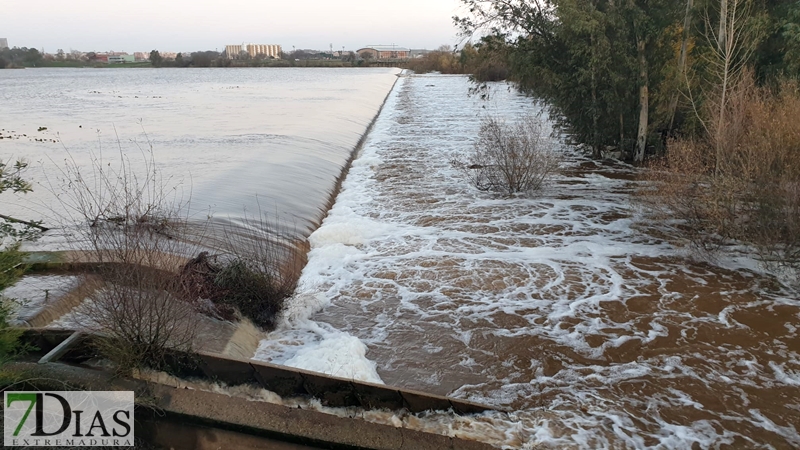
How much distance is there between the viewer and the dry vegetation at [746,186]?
882cm

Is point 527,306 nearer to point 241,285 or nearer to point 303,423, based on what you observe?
point 241,285

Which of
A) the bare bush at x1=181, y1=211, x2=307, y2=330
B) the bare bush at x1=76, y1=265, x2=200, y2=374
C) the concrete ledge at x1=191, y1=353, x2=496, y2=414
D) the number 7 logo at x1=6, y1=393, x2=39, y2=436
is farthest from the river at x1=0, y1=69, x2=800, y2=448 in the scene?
the number 7 logo at x1=6, y1=393, x2=39, y2=436

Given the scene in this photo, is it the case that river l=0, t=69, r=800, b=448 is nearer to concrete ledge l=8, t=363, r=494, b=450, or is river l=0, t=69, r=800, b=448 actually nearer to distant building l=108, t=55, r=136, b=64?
concrete ledge l=8, t=363, r=494, b=450

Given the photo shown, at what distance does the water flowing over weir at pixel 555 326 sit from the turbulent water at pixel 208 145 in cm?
232

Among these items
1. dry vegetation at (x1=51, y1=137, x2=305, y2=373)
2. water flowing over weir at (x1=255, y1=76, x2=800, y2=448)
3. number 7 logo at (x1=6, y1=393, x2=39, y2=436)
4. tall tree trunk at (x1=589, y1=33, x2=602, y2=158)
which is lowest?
water flowing over weir at (x1=255, y1=76, x2=800, y2=448)

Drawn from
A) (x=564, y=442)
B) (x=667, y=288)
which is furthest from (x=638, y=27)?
(x=564, y=442)

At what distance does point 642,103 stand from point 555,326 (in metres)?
11.7

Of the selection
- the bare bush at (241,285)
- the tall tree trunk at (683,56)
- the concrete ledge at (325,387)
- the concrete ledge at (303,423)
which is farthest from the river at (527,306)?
the tall tree trunk at (683,56)

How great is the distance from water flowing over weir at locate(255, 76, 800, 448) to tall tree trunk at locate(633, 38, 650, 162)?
5.37 m

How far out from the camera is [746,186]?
370 inches

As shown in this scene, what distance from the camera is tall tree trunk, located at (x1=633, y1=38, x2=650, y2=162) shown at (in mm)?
16375

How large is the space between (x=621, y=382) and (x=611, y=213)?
7532 mm

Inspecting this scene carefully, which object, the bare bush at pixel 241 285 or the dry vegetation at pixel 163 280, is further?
the bare bush at pixel 241 285

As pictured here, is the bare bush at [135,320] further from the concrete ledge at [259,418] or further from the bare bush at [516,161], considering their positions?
the bare bush at [516,161]
